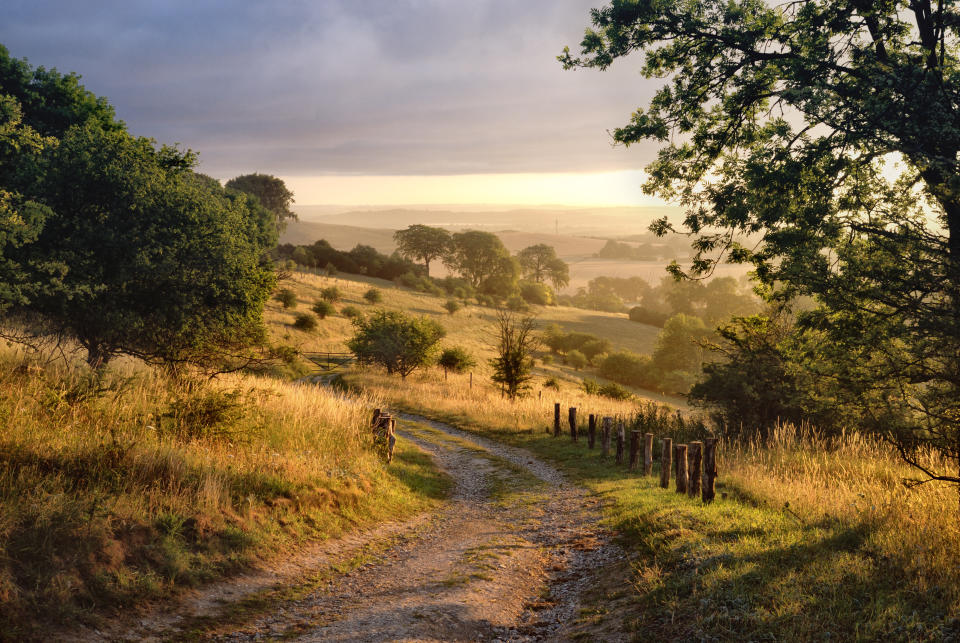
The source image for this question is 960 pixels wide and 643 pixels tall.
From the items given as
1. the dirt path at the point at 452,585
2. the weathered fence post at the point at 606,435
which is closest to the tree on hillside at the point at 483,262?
the weathered fence post at the point at 606,435

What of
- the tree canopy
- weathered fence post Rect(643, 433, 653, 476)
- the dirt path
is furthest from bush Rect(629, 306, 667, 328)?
the tree canopy

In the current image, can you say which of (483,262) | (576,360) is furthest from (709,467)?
(483,262)

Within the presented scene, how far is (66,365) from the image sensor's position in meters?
11.0

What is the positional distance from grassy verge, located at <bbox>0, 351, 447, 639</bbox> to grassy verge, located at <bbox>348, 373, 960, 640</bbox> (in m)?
4.95

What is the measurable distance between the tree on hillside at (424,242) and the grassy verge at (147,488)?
96.1m

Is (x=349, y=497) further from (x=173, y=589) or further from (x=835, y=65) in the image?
(x=835, y=65)

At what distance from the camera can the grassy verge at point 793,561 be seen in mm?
5398

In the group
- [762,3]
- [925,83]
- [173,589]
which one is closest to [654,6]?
[762,3]

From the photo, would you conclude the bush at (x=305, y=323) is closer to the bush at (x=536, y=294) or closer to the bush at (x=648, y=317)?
the bush at (x=536, y=294)

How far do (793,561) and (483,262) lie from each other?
102950 mm

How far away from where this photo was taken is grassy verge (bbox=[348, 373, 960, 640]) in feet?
17.7

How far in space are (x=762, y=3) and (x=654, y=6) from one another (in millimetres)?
2244

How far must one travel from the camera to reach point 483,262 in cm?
10862

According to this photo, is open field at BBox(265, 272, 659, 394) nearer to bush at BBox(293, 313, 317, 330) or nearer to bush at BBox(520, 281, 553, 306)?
bush at BBox(293, 313, 317, 330)
